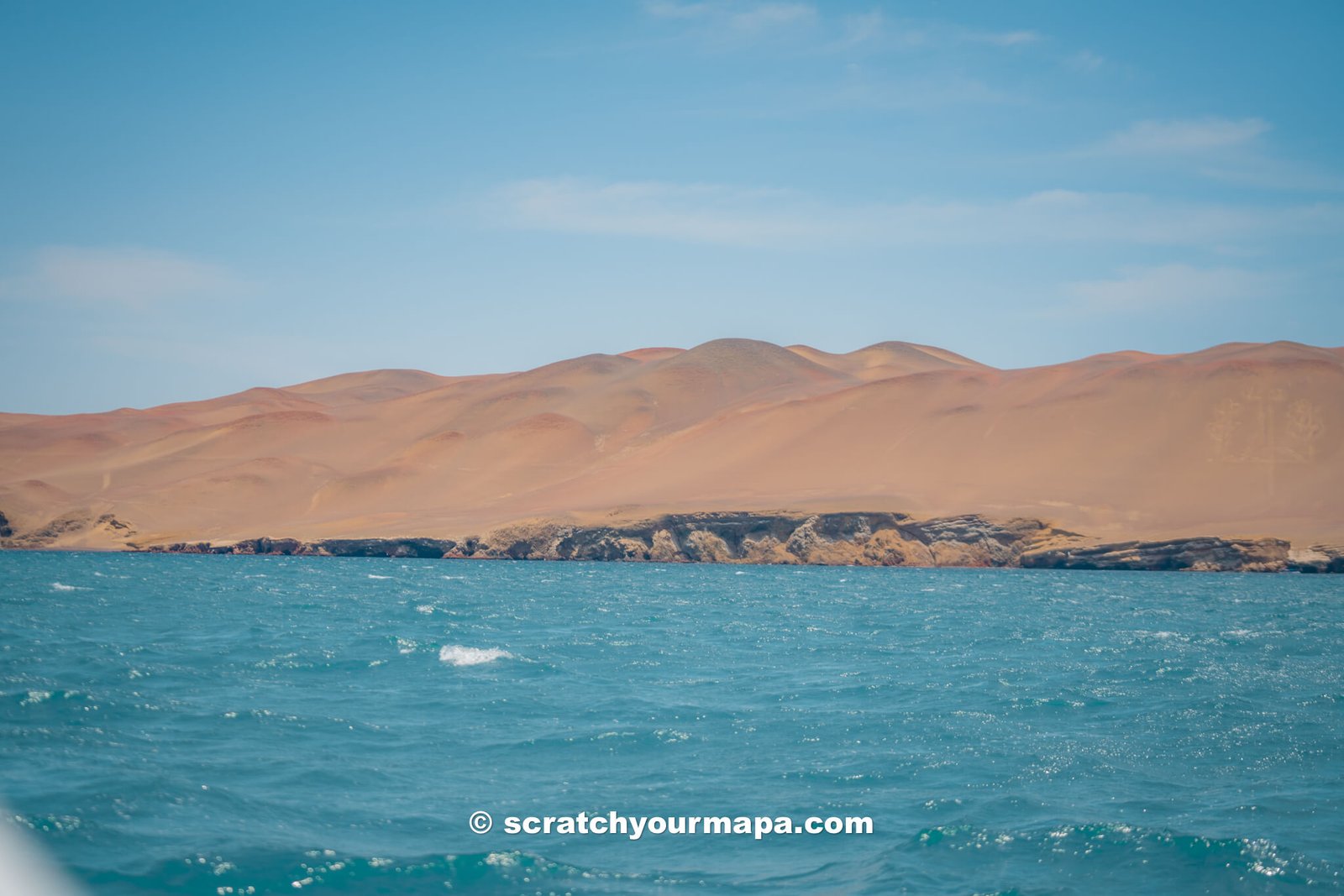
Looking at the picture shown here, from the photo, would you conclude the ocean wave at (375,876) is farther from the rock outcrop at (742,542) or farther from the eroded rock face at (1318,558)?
the rock outcrop at (742,542)

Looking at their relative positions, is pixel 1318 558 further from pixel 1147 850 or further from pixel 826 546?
pixel 1147 850

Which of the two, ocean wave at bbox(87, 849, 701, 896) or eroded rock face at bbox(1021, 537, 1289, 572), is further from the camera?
eroded rock face at bbox(1021, 537, 1289, 572)

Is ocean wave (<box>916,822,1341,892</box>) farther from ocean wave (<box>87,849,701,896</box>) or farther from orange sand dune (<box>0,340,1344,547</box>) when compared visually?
orange sand dune (<box>0,340,1344,547</box>)

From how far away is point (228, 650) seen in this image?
25.1 meters

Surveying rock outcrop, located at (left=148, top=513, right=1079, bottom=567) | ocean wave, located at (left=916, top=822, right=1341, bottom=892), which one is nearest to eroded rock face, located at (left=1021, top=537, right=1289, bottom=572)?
rock outcrop, located at (left=148, top=513, right=1079, bottom=567)

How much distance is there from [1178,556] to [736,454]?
179ft

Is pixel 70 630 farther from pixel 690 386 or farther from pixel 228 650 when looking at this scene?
pixel 690 386

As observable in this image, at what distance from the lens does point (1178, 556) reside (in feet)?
268

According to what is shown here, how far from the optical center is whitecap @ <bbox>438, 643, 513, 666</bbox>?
2508 centimetres

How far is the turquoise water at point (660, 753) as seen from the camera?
12.2 m

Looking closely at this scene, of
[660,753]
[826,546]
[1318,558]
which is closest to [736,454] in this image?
[826,546]

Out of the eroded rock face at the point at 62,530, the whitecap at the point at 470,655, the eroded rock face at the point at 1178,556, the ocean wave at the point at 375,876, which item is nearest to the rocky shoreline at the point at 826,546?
the eroded rock face at the point at 1178,556

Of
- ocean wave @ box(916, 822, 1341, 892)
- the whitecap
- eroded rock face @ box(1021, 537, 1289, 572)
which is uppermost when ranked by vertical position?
the whitecap

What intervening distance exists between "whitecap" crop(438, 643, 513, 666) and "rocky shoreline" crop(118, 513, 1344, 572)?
213 feet
